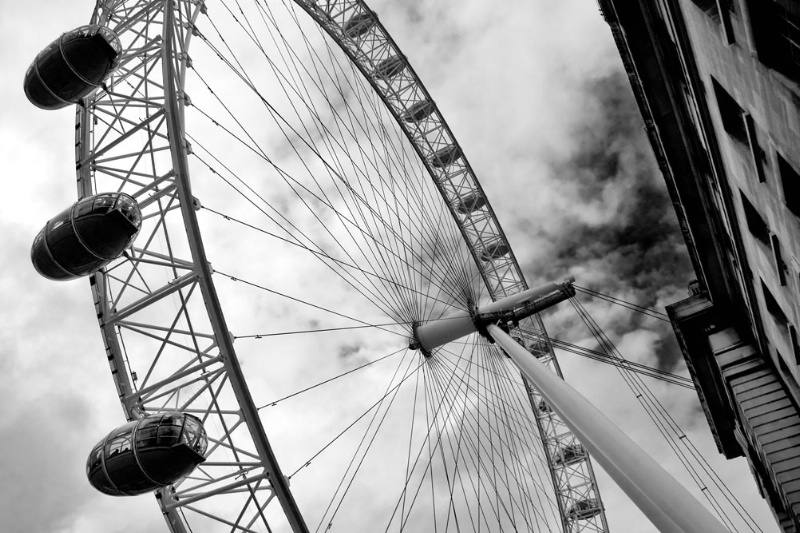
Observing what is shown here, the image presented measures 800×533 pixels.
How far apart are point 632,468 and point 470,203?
97.7 ft

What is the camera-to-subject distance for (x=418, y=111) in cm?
3678

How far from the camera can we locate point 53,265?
1552 cm

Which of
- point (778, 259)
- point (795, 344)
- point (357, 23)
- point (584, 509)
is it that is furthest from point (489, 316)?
point (584, 509)

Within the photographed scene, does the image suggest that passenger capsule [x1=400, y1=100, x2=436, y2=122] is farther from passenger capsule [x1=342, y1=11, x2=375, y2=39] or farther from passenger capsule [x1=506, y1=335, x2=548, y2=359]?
passenger capsule [x1=506, y1=335, x2=548, y2=359]

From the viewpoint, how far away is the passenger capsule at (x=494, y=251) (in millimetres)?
40531

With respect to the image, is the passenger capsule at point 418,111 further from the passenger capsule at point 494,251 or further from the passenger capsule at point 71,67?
the passenger capsule at point 71,67

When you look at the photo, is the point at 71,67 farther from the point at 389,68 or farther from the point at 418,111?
the point at 418,111

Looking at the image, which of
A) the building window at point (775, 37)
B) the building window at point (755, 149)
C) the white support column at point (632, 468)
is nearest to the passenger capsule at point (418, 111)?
the white support column at point (632, 468)

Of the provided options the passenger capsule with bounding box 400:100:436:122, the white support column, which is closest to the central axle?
the white support column

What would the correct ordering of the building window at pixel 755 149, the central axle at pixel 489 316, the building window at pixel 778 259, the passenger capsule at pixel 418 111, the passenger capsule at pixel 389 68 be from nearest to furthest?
the building window at pixel 755 149 → the building window at pixel 778 259 → the central axle at pixel 489 316 → the passenger capsule at pixel 389 68 → the passenger capsule at pixel 418 111

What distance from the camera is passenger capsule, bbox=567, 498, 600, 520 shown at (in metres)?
39.9

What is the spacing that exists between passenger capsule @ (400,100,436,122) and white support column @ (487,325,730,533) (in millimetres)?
24650

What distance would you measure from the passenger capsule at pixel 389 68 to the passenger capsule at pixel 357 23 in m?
2.17

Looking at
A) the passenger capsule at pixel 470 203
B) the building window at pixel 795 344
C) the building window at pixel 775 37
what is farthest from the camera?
the passenger capsule at pixel 470 203
